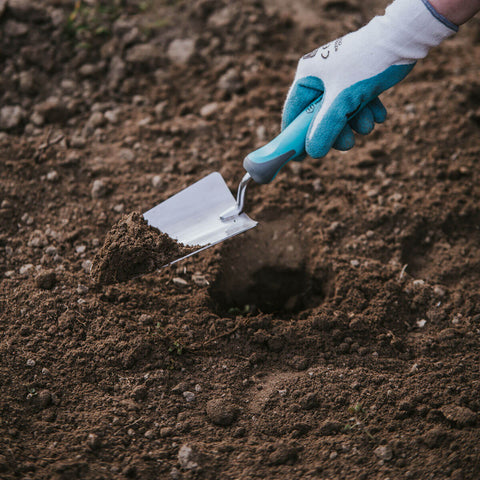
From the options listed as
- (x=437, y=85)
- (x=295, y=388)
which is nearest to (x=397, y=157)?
(x=437, y=85)

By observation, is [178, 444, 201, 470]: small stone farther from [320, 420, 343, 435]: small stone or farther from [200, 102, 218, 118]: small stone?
[200, 102, 218, 118]: small stone

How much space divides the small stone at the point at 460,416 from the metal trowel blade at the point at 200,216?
1.10 m

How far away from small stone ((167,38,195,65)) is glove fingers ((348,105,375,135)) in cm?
155

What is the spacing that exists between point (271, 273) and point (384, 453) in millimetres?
1067

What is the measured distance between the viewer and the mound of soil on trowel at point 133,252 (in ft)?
7.06

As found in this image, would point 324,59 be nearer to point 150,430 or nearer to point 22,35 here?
point 150,430

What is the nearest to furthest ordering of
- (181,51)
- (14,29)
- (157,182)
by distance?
(157,182) → (14,29) → (181,51)

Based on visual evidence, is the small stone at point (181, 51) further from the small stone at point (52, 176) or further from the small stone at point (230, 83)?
the small stone at point (52, 176)

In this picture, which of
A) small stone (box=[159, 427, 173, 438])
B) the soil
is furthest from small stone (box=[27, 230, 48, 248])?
small stone (box=[159, 427, 173, 438])

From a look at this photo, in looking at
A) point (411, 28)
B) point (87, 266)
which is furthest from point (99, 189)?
point (411, 28)

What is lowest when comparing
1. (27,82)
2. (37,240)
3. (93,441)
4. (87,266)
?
(93,441)

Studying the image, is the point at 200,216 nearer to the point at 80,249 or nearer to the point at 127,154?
the point at 80,249

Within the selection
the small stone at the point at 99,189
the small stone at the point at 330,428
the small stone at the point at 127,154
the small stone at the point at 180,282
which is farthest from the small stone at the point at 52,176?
the small stone at the point at 330,428

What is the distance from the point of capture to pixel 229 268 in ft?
8.52
